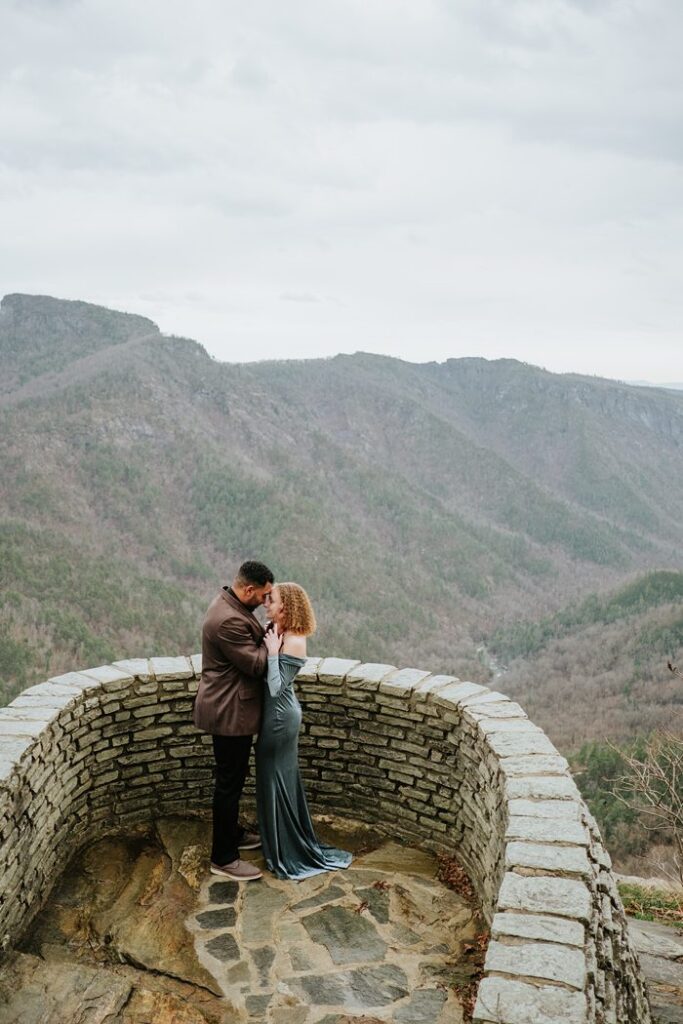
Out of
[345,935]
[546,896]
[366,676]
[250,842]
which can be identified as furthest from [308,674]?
[546,896]

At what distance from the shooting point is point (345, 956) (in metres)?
3.98

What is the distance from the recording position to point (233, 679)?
14.5ft

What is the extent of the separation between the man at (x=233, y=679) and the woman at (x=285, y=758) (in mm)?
81

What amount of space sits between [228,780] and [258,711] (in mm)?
467

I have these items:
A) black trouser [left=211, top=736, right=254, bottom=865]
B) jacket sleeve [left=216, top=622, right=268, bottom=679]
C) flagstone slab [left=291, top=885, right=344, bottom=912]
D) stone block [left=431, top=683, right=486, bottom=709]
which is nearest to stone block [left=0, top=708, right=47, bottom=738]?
black trouser [left=211, top=736, right=254, bottom=865]

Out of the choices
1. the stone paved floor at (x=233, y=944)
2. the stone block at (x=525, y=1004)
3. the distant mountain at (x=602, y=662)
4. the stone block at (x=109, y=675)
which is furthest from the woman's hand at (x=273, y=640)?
the distant mountain at (x=602, y=662)

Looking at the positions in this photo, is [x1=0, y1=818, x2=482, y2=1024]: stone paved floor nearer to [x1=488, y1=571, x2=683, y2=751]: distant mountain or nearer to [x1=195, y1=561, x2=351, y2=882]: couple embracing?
[x1=195, y1=561, x2=351, y2=882]: couple embracing

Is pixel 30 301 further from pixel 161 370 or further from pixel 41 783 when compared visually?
pixel 41 783

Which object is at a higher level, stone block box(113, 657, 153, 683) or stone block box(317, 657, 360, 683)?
stone block box(317, 657, 360, 683)

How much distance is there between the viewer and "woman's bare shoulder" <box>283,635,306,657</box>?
4.42 metres

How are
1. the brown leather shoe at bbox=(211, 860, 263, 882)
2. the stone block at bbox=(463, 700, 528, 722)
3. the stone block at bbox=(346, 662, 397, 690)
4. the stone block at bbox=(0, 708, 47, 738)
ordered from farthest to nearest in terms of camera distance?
the stone block at bbox=(346, 662, 397, 690) → the stone block at bbox=(463, 700, 528, 722) → the brown leather shoe at bbox=(211, 860, 263, 882) → the stone block at bbox=(0, 708, 47, 738)

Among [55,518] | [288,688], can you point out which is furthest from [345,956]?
[55,518]

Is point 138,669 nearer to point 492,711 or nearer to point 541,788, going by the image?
point 492,711

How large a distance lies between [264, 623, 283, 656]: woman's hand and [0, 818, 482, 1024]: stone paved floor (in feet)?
4.84
